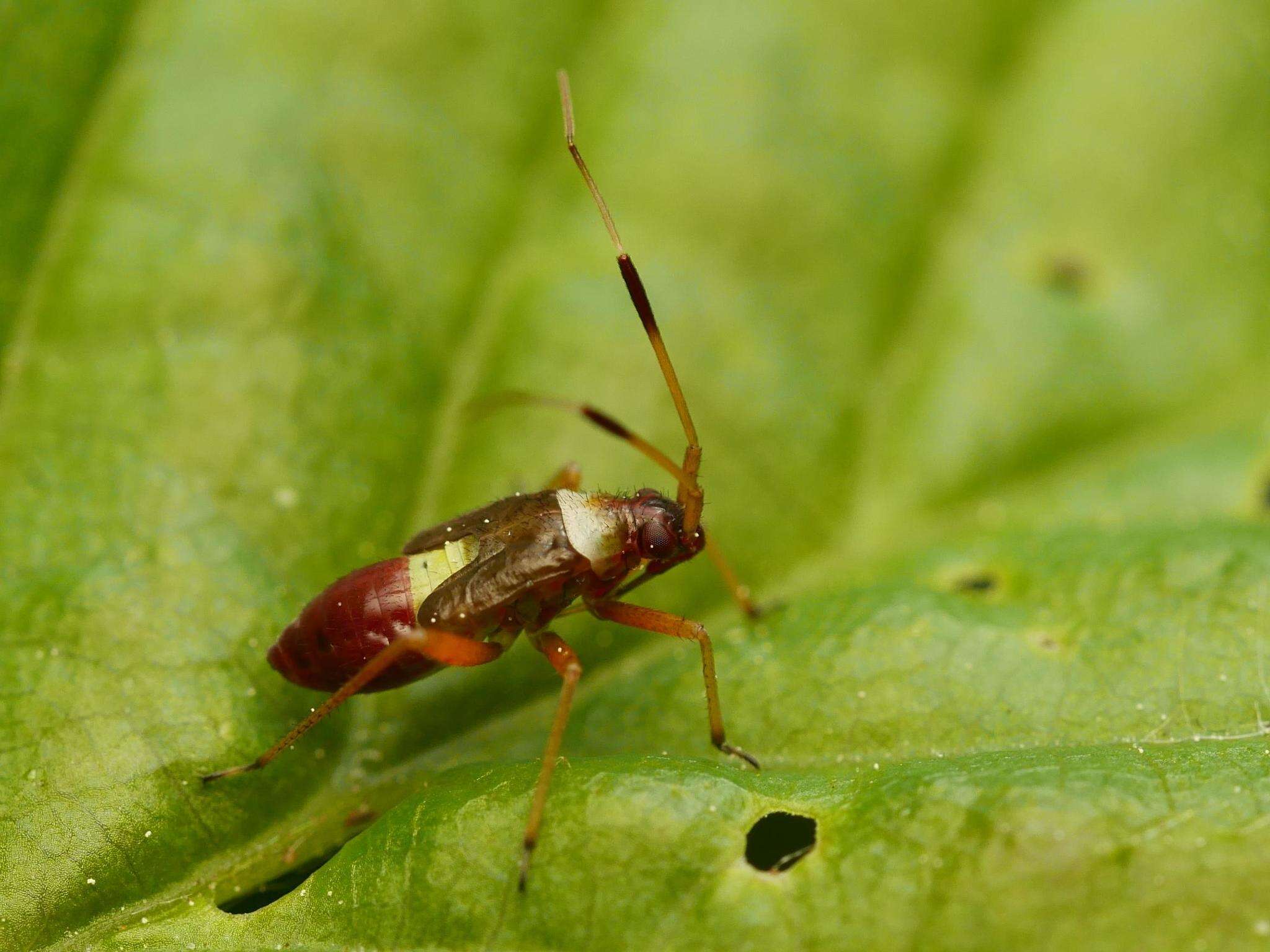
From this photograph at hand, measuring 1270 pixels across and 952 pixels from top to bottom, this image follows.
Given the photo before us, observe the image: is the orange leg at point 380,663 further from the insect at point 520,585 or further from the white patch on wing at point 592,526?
the white patch on wing at point 592,526

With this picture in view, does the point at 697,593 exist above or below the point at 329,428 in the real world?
below

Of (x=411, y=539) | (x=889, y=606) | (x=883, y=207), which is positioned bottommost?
(x=889, y=606)

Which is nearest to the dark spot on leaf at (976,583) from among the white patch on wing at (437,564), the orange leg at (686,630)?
the orange leg at (686,630)

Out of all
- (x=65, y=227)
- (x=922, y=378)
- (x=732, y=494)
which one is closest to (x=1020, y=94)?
(x=922, y=378)

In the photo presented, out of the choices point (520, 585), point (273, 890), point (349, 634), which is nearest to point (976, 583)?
point (520, 585)

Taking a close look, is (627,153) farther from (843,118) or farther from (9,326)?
(9,326)

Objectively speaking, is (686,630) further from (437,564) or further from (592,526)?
(437,564)

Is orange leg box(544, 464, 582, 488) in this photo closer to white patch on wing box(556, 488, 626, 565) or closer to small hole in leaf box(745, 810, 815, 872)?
white patch on wing box(556, 488, 626, 565)

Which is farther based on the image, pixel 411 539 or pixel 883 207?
pixel 883 207
